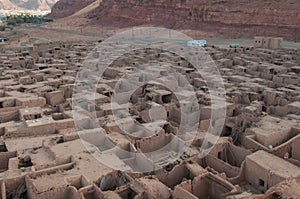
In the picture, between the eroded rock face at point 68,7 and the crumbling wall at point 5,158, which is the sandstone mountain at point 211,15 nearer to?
the eroded rock face at point 68,7

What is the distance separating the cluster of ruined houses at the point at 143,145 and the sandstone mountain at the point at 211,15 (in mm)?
A: 35803

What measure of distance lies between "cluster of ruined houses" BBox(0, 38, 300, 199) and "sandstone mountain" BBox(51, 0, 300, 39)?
3580cm

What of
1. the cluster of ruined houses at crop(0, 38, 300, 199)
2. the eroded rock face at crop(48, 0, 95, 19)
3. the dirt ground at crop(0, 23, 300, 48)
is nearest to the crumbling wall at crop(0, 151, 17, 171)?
the cluster of ruined houses at crop(0, 38, 300, 199)

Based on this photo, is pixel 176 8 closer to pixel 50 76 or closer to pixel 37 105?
pixel 50 76

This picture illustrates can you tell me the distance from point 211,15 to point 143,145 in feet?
186

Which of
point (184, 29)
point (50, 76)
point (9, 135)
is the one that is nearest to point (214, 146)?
point (9, 135)

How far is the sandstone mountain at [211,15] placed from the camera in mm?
59094

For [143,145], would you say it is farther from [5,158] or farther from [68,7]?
[68,7]

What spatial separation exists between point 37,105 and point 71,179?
9.40 metres

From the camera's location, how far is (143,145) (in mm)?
15930

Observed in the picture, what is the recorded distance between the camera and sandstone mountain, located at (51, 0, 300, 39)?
5909 centimetres

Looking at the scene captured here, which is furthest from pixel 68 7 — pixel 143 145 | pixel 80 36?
pixel 143 145

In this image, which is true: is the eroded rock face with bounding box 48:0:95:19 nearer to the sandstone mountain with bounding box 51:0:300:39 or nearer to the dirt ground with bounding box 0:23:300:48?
the sandstone mountain with bounding box 51:0:300:39

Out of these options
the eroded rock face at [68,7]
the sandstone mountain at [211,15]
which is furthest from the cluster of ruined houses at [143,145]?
the eroded rock face at [68,7]
